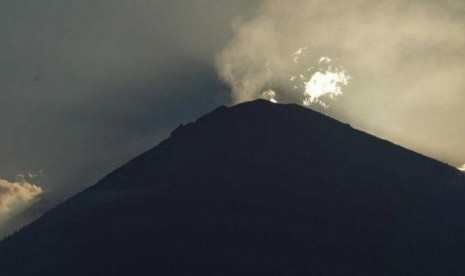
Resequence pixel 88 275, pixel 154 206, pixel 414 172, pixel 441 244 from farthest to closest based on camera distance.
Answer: pixel 414 172
pixel 154 206
pixel 441 244
pixel 88 275

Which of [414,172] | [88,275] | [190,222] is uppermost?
[414,172]

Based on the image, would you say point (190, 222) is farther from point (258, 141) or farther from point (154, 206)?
point (258, 141)

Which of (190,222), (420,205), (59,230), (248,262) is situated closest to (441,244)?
(420,205)

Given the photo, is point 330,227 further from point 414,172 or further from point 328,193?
point 414,172

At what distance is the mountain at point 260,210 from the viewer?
134625 mm

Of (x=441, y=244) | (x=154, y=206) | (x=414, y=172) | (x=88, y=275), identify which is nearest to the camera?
(x=88, y=275)

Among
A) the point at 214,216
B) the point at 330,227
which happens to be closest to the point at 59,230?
the point at 214,216

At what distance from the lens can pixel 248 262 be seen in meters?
132

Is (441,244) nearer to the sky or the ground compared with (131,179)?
nearer to the ground

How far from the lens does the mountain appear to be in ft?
442

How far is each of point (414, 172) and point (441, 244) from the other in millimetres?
33934

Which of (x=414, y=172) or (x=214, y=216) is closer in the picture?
(x=214, y=216)

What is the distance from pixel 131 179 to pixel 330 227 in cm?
5458

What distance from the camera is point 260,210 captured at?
5925 inches
